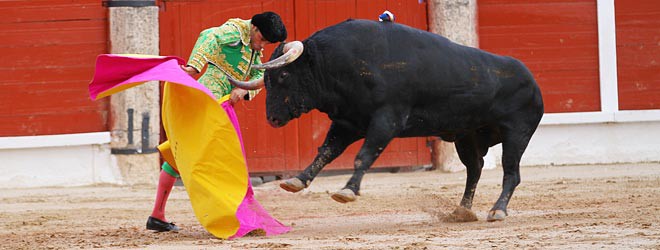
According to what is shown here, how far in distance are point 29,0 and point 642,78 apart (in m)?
5.07

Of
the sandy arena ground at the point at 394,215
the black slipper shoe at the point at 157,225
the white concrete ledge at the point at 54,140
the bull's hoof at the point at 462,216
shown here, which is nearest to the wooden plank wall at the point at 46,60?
the white concrete ledge at the point at 54,140

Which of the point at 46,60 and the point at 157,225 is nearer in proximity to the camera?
the point at 157,225

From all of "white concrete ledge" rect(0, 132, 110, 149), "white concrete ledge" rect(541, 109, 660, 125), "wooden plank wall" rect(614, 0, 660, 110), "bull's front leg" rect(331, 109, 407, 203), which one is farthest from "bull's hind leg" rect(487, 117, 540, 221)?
"wooden plank wall" rect(614, 0, 660, 110)

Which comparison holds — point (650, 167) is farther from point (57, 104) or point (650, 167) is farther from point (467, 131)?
Answer: point (57, 104)

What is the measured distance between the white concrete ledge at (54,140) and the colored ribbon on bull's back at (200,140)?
3387 mm

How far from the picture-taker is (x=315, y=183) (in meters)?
9.17

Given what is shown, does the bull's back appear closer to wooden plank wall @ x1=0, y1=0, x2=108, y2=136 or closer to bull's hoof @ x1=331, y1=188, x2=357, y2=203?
bull's hoof @ x1=331, y1=188, x2=357, y2=203

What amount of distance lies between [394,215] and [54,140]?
3.27 metres

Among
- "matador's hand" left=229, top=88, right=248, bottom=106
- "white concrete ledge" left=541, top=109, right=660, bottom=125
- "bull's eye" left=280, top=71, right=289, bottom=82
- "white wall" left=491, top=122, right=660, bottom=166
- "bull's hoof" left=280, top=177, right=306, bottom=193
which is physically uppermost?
"bull's eye" left=280, top=71, right=289, bottom=82

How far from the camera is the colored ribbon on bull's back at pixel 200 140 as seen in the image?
557 cm

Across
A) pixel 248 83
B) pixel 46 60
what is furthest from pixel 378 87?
pixel 46 60

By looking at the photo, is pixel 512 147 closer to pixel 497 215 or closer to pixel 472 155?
pixel 472 155

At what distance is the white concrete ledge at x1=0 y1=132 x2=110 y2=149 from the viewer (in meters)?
8.84

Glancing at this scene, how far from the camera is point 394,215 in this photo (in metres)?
6.82
